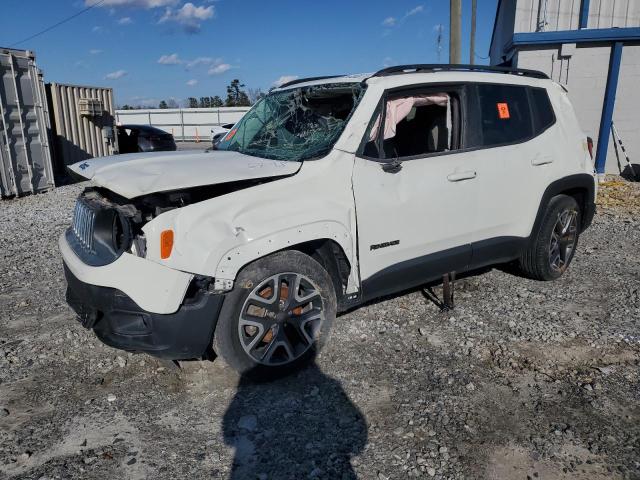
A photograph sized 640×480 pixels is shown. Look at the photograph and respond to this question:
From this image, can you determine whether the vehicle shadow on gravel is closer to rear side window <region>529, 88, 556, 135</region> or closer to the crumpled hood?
the crumpled hood

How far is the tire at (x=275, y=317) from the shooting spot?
9.75ft

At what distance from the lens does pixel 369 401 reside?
309cm

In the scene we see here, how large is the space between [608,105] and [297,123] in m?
9.44

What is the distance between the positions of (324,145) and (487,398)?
76.6 inches

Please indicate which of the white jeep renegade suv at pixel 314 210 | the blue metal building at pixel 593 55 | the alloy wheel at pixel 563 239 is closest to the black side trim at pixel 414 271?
the white jeep renegade suv at pixel 314 210

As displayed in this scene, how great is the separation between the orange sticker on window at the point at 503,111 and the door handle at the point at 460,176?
68cm

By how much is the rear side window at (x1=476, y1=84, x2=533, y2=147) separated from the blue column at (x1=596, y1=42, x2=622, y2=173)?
7768mm

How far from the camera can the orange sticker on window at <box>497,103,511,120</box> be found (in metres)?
4.21

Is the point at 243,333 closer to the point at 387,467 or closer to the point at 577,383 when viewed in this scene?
the point at 387,467

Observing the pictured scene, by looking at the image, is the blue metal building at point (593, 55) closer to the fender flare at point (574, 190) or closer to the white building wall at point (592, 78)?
the white building wall at point (592, 78)

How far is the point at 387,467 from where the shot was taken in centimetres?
253

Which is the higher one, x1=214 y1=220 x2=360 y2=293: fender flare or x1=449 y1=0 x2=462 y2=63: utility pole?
x1=449 y1=0 x2=462 y2=63: utility pole

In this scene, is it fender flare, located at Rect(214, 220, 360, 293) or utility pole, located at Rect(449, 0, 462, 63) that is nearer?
fender flare, located at Rect(214, 220, 360, 293)

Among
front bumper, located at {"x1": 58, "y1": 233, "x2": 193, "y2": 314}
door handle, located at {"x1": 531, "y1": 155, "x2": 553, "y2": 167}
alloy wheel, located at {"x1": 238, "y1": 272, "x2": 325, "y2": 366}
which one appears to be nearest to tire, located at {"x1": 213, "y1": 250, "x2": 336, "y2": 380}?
alloy wheel, located at {"x1": 238, "y1": 272, "x2": 325, "y2": 366}
